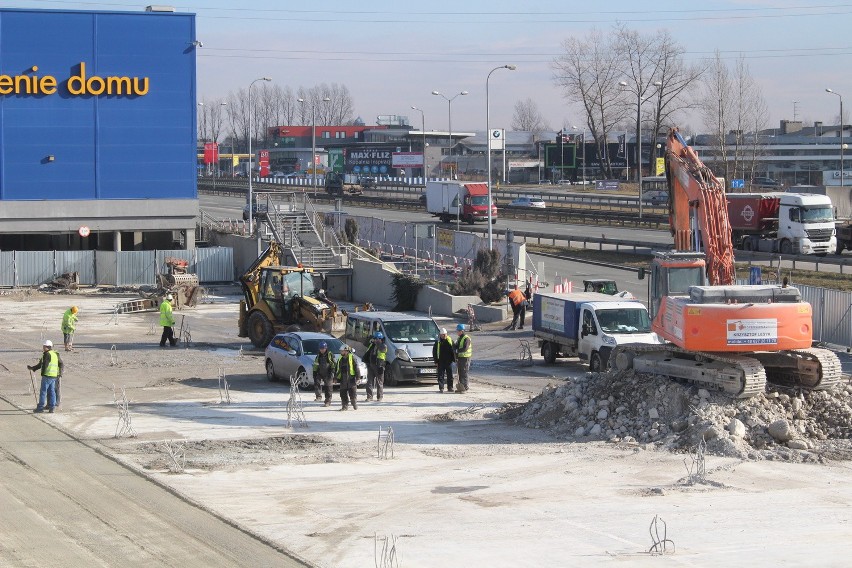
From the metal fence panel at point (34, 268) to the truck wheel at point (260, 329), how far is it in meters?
23.8

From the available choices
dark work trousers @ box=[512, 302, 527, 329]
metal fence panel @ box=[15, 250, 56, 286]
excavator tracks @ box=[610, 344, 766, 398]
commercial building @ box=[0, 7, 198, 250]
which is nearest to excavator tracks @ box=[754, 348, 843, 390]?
excavator tracks @ box=[610, 344, 766, 398]

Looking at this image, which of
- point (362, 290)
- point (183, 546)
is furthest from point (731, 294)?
point (362, 290)

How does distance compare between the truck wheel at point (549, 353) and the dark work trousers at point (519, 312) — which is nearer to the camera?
the truck wheel at point (549, 353)

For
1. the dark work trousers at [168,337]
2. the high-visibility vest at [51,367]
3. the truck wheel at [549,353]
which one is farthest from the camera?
the dark work trousers at [168,337]

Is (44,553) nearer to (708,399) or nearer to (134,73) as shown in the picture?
(708,399)

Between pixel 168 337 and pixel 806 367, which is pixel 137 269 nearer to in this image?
pixel 168 337

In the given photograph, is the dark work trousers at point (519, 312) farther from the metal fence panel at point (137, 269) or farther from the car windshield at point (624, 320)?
the metal fence panel at point (137, 269)

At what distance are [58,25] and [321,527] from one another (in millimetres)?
47068

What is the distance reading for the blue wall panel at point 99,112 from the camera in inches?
2221

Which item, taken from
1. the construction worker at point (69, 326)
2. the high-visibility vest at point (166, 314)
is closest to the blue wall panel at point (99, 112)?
the construction worker at point (69, 326)

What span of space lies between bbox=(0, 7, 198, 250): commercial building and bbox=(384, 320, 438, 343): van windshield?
32233 millimetres

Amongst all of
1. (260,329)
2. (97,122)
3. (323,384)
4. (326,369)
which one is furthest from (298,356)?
(97,122)

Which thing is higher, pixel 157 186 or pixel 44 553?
pixel 157 186

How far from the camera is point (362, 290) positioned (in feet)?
160
